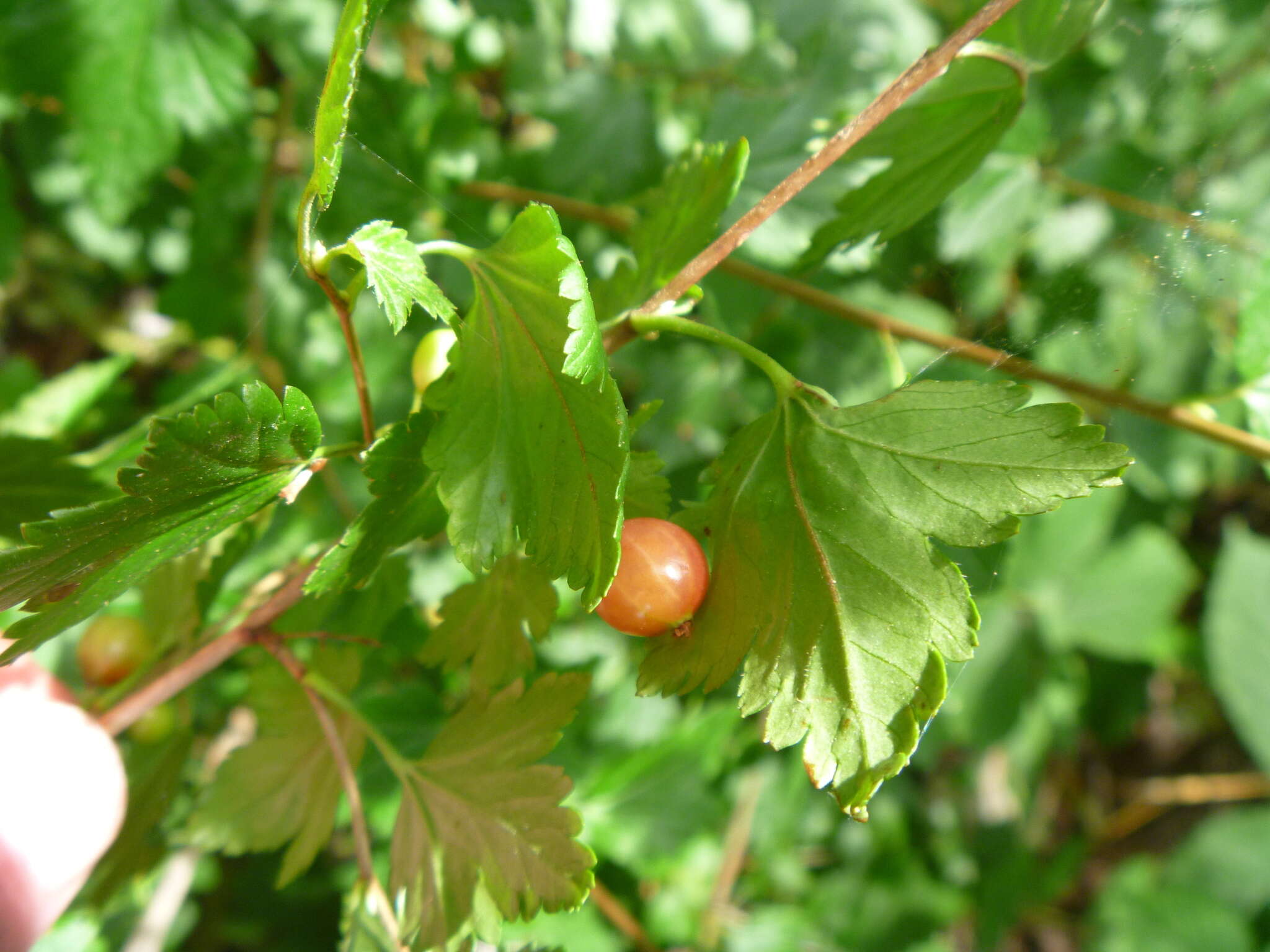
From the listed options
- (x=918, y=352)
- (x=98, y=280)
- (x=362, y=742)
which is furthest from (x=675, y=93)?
(x=98, y=280)

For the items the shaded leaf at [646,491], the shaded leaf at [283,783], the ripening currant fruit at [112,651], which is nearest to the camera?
the shaded leaf at [646,491]

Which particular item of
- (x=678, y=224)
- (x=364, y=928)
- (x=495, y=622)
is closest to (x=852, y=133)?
(x=678, y=224)

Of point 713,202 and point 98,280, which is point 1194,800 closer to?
point 713,202

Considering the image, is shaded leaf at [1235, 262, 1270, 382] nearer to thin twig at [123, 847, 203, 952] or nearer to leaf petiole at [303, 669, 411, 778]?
leaf petiole at [303, 669, 411, 778]

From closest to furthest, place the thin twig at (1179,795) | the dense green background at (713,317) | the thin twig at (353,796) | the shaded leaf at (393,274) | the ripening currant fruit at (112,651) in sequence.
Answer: the shaded leaf at (393,274) → the thin twig at (353,796) → the ripening currant fruit at (112,651) → the dense green background at (713,317) → the thin twig at (1179,795)

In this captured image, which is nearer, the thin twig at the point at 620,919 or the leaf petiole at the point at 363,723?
the leaf petiole at the point at 363,723

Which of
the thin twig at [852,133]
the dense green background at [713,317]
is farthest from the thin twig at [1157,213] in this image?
the thin twig at [852,133]

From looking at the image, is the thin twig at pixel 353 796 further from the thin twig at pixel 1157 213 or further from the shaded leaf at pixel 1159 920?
the shaded leaf at pixel 1159 920
